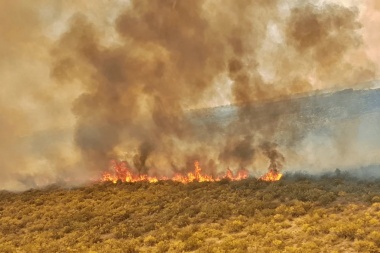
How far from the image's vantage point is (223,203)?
2845cm

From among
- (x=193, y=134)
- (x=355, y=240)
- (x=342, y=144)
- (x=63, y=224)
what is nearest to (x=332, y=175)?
(x=355, y=240)

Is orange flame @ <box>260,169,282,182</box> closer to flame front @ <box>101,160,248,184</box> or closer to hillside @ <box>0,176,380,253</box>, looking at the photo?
hillside @ <box>0,176,380,253</box>

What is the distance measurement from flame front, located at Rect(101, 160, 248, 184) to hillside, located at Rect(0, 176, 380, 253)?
191cm

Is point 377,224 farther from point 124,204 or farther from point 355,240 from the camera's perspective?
point 124,204

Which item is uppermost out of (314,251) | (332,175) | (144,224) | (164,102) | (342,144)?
(164,102)

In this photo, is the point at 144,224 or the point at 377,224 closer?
the point at 377,224

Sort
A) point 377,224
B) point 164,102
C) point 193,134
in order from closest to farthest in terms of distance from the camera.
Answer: point 377,224
point 164,102
point 193,134

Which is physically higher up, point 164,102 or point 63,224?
point 164,102

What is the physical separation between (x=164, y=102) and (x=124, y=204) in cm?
1627

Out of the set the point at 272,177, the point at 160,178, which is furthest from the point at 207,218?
the point at 160,178

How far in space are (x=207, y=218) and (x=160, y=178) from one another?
45.9 feet

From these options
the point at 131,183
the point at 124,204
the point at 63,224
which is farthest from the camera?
the point at 131,183

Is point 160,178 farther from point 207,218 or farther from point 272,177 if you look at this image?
point 207,218

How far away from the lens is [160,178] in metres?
40.0
